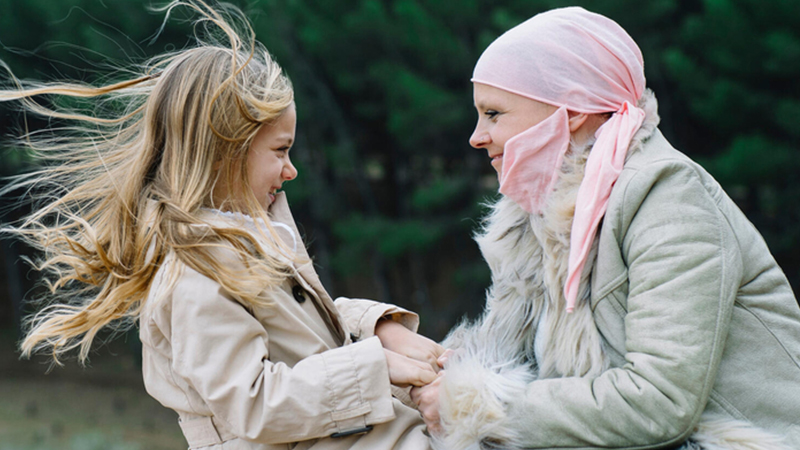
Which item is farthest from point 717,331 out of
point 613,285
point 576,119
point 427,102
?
point 427,102

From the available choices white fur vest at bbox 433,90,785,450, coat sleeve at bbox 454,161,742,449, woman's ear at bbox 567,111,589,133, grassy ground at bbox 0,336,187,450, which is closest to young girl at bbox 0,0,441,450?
white fur vest at bbox 433,90,785,450

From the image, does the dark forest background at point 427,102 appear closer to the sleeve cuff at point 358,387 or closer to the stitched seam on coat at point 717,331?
the sleeve cuff at point 358,387

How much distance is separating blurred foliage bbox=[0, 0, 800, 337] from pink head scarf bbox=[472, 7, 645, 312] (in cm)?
445

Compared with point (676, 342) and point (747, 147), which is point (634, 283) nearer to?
point (676, 342)

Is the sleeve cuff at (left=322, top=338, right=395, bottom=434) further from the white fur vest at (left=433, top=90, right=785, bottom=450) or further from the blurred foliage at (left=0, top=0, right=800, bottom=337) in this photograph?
the blurred foliage at (left=0, top=0, right=800, bottom=337)

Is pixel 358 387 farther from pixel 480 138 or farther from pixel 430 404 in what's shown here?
pixel 480 138

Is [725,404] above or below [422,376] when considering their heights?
above

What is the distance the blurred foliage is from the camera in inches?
259

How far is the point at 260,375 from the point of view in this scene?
1.74m

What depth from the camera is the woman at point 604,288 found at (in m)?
1.57

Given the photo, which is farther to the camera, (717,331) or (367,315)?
(367,315)

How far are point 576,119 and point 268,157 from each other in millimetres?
814

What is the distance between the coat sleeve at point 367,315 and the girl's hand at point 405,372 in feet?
1.11

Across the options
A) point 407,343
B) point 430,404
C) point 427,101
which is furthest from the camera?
point 427,101
